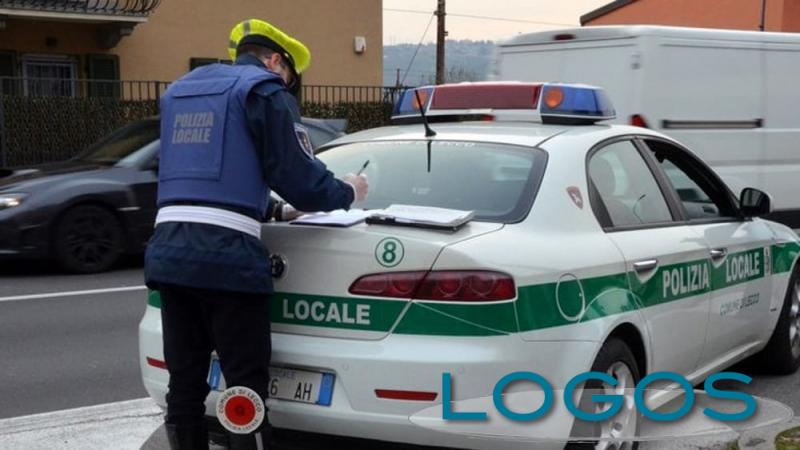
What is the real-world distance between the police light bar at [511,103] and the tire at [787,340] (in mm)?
1829

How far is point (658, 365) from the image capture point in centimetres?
445

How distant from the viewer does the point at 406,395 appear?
140 inches

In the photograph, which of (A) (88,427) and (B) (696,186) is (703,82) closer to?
(B) (696,186)

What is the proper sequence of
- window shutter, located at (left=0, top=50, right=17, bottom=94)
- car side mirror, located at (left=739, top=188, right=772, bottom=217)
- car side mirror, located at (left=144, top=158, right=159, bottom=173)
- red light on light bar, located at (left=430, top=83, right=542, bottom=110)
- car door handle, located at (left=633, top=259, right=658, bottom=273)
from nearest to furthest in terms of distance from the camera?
1. car door handle, located at (left=633, top=259, right=658, bottom=273)
2. red light on light bar, located at (left=430, top=83, right=542, bottom=110)
3. car side mirror, located at (left=739, top=188, right=772, bottom=217)
4. car side mirror, located at (left=144, top=158, right=159, bottom=173)
5. window shutter, located at (left=0, top=50, right=17, bottom=94)

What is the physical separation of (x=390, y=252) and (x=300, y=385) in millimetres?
579

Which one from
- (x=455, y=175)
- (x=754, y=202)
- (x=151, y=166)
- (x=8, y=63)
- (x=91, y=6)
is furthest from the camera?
(x=8, y=63)

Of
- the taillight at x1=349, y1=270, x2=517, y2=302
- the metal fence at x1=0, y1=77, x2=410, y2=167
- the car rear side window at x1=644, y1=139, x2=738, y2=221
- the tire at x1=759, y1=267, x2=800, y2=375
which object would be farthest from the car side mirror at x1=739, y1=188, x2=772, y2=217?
the metal fence at x1=0, y1=77, x2=410, y2=167

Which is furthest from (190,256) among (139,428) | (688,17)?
(688,17)

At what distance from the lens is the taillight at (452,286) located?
3.59 meters

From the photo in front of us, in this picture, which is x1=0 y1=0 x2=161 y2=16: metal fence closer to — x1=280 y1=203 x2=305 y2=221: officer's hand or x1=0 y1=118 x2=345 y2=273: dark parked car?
x1=0 y1=118 x2=345 y2=273: dark parked car

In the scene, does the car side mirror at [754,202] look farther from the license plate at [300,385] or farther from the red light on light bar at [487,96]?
the license plate at [300,385]

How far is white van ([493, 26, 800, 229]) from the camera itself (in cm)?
955

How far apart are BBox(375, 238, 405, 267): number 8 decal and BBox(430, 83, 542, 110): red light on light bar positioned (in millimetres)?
1505

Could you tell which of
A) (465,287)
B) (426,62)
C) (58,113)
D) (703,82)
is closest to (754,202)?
(465,287)
